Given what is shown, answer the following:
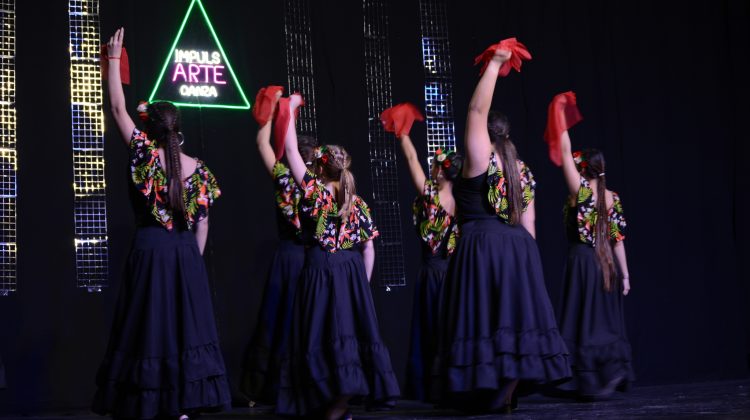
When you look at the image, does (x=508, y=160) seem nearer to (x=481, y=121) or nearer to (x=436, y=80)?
(x=481, y=121)

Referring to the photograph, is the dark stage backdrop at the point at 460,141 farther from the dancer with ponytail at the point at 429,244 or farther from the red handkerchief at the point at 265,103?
the red handkerchief at the point at 265,103

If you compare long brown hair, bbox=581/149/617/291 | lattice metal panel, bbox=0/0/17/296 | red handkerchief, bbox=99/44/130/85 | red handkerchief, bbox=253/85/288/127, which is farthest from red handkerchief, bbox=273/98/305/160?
lattice metal panel, bbox=0/0/17/296

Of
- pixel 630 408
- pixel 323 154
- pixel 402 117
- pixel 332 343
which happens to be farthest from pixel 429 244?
pixel 630 408

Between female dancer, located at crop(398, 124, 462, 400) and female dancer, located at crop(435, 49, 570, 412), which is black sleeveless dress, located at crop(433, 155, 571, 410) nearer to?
female dancer, located at crop(435, 49, 570, 412)

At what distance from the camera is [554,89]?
7.68 m

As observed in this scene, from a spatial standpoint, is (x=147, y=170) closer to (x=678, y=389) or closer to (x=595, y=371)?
(x=595, y=371)

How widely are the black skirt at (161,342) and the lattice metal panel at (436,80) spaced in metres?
3.21

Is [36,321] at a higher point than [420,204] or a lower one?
lower

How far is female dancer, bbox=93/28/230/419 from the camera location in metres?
4.11

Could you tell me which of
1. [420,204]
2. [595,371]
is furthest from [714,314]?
[420,204]

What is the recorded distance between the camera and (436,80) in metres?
7.23

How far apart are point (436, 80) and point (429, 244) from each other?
2.19m

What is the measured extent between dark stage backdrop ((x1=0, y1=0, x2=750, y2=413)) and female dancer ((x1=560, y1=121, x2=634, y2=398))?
62.4 inches

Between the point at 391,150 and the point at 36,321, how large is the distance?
273 centimetres
